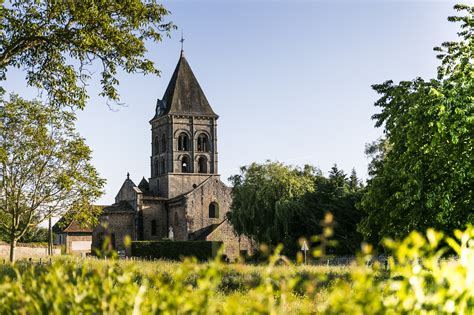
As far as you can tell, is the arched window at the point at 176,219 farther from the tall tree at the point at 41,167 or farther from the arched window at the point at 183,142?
the tall tree at the point at 41,167

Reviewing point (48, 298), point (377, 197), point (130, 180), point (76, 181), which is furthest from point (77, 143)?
point (130, 180)

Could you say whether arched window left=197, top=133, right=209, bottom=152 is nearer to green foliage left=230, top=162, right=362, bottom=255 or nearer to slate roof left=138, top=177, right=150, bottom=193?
slate roof left=138, top=177, right=150, bottom=193

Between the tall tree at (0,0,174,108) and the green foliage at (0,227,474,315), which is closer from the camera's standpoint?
the green foliage at (0,227,474,315)

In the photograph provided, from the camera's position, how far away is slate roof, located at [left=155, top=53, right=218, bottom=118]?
71.4 meters

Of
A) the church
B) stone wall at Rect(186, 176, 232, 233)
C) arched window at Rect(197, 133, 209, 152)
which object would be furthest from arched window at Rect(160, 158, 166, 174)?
stone wall at Rect(186, 176, 232, 233)

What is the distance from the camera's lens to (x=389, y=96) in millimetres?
25938

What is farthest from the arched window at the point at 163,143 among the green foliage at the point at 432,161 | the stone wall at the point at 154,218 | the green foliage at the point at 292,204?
the green foliage at the point at 432,161

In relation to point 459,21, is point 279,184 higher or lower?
lower

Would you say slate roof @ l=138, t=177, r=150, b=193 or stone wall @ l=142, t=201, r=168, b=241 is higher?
slate roof @ l=138, t=177, r=150, b=193

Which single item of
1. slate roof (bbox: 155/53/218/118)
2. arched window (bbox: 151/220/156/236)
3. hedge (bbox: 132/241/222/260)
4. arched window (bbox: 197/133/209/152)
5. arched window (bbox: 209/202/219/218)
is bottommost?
hedge (bbox: 132/241/222/260)

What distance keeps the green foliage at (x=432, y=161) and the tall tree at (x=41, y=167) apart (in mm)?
15662

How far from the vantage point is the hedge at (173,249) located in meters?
53.8

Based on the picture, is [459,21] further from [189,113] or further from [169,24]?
[189,113]

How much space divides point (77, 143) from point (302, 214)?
59.1 feet
